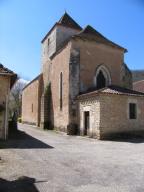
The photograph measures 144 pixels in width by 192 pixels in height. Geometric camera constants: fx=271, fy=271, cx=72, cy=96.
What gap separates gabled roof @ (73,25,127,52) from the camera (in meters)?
24.6

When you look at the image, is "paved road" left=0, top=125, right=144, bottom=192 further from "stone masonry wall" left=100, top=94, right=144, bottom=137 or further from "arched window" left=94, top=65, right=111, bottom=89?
"arched window" left=94, top=65, right=111, bottom=89

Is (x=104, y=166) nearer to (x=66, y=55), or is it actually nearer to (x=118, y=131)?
(x=118, y=131)

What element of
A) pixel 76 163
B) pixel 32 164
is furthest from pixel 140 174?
pixel 32 164

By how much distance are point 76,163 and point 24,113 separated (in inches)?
1214

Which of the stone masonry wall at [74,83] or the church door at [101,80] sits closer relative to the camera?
the stone masonry wall at [74,83]

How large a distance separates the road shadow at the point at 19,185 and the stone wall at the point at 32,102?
24745 millimetres

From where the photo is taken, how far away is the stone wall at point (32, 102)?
32.5m

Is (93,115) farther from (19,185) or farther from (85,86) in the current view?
(19,185)

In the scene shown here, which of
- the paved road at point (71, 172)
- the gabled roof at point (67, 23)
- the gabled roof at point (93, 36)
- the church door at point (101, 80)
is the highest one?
the gabled roof at point (67, 23)

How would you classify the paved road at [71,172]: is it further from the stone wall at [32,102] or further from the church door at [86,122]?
the stone wall at [32,102]

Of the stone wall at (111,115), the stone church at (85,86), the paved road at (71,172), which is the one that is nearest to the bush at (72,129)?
the stone church at (85,86)

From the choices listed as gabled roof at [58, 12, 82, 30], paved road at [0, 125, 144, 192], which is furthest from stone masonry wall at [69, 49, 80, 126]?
paved road at [0, 125, 144, 192]

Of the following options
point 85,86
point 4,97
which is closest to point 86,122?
point 85,86

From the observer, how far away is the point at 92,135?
789 inches
